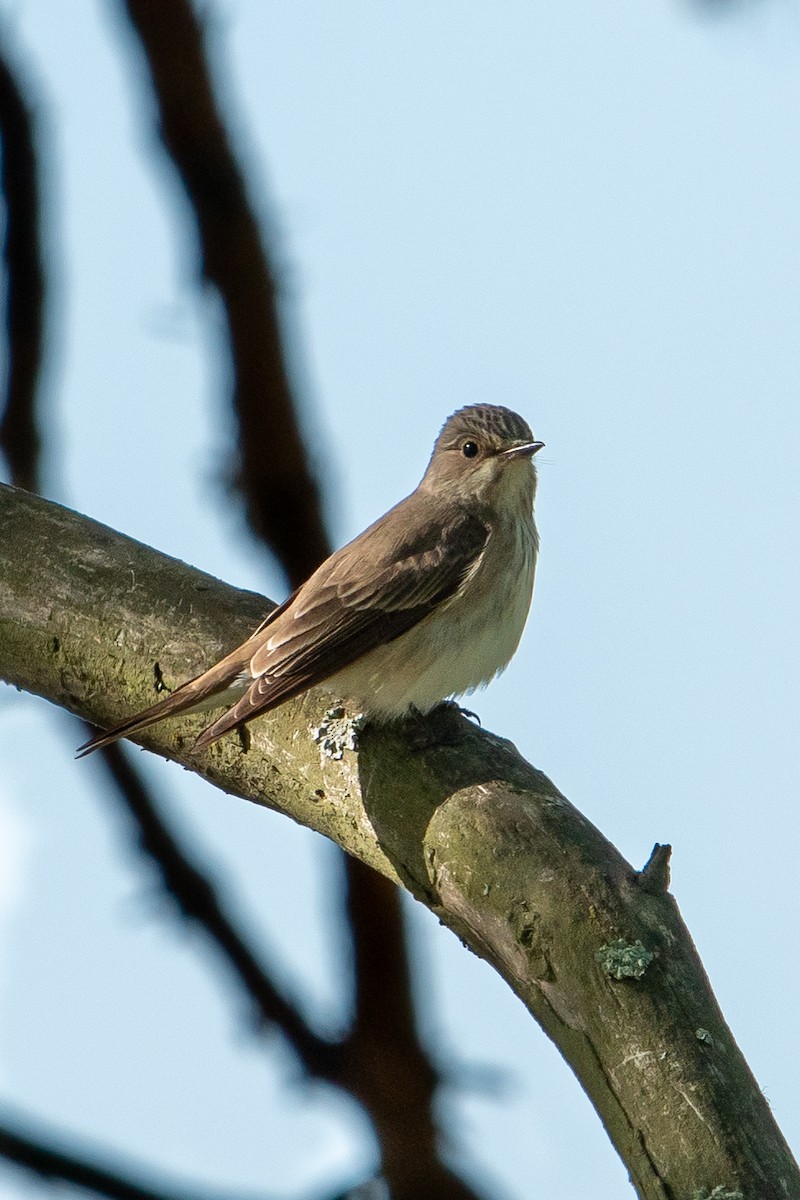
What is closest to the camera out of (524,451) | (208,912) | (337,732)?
(208,912)

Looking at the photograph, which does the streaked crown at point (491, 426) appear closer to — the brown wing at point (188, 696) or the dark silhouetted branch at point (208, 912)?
the brown wing at point (188, 696)

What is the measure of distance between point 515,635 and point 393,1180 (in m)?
2.33

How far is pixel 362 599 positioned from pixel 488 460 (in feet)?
3.72

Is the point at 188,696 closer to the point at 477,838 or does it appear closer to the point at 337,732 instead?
the point at 337,732

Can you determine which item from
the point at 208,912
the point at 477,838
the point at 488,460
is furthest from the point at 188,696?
the point at 488,460

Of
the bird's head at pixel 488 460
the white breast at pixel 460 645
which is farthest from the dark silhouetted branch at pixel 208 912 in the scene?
the bird's head at pixel 488 460

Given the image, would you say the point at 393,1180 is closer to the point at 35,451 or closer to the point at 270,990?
the point at 270,990

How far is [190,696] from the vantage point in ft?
14.0

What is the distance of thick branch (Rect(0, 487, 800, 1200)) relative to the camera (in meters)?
3.02

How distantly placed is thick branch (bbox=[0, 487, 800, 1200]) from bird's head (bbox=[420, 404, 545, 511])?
1.26 m

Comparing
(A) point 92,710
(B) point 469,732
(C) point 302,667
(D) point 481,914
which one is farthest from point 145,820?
(D) point 481,914

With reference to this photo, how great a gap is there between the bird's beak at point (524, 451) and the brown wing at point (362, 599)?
36cm

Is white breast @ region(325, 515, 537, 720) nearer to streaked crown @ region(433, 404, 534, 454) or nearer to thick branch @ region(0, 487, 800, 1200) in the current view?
thick branch @ region(0, 487, 800, 1200)

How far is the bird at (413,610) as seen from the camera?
4.36m
